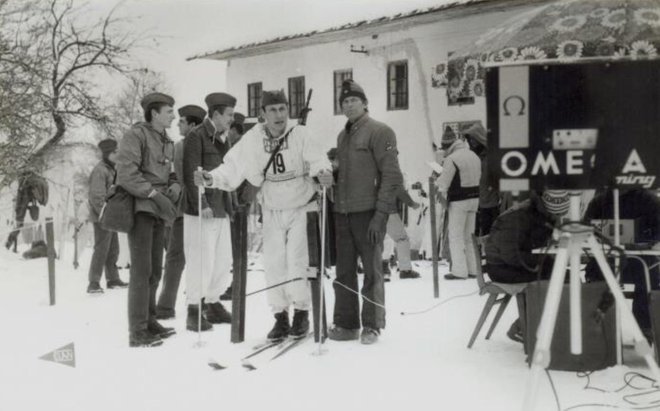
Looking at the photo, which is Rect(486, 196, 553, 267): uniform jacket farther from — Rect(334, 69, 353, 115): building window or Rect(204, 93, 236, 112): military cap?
Rect(334, 69, 353, 115): building window

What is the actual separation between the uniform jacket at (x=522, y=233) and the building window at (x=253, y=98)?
22254 millimetres

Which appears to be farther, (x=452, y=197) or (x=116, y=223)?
(x=452, y=197)

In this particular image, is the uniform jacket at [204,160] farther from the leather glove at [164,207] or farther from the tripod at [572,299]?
the tripod at [572,299]

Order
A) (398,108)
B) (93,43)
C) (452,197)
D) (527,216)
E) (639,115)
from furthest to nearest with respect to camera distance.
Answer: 1. (398,108)
2. (93,43)
3. (452,197)
4. (527,216)
5. (639,115)

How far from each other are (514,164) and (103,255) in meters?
7.46

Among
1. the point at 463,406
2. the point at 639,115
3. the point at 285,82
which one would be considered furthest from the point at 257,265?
the point at 285,82

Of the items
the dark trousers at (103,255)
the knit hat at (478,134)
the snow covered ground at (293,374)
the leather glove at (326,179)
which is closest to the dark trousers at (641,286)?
the snow covered ground at (293,374)

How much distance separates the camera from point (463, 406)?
439cm

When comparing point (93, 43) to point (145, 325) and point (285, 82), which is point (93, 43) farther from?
point (145, 325)

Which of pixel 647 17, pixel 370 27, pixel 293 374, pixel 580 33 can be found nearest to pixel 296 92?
pixel 370 27

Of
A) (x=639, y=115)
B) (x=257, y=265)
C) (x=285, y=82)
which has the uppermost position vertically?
(x=285, y=82)

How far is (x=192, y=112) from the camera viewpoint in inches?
320

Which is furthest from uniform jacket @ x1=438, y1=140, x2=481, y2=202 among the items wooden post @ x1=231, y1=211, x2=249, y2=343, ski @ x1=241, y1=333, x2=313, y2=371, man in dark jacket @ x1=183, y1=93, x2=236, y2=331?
wooden post @ x1=231, y1=211, x2=249, y2=343

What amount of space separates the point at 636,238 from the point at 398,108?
15977 mm
